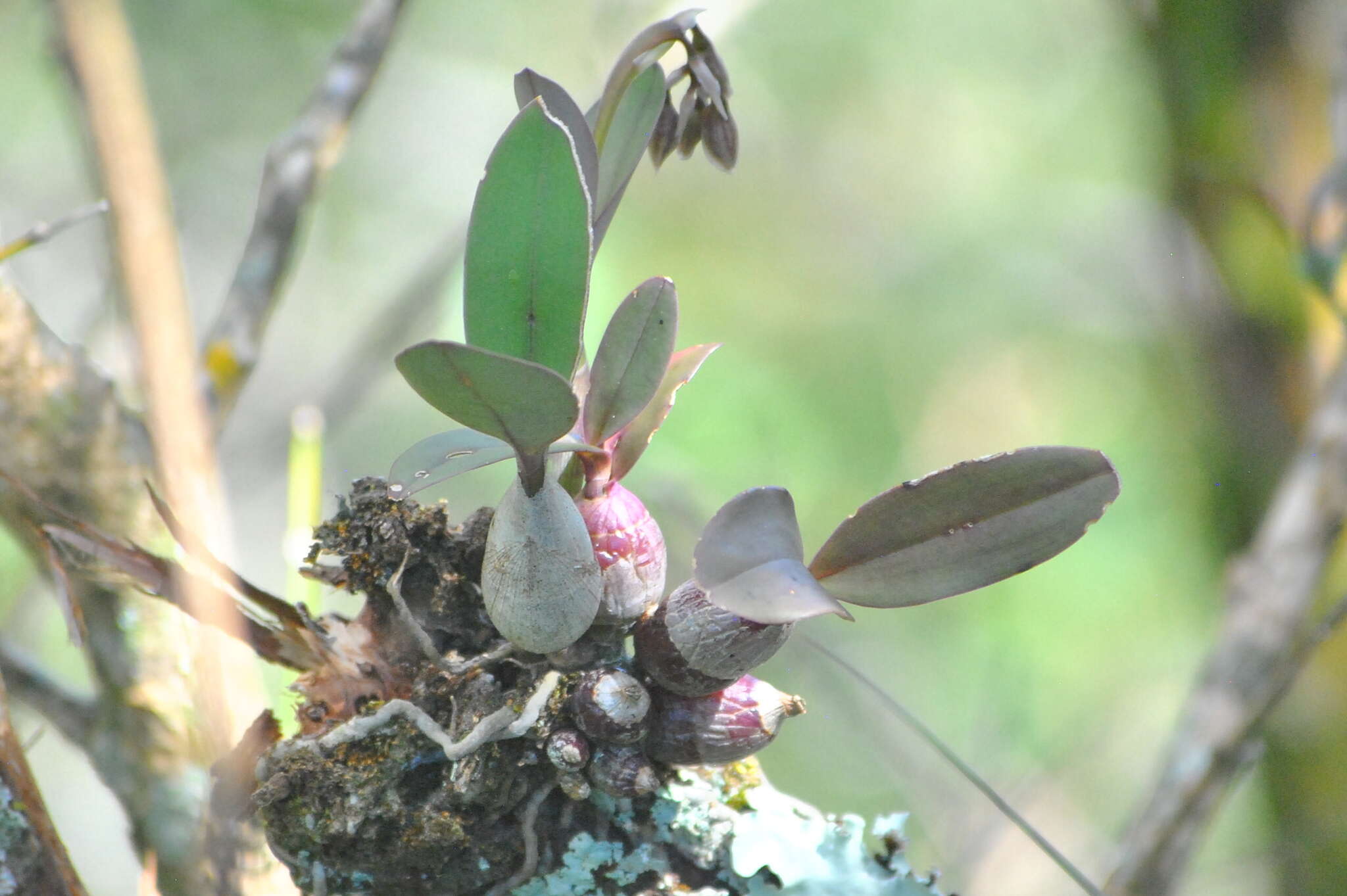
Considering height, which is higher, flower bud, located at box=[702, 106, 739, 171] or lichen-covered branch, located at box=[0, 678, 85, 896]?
flower bud, located at box=[702, 106, 739, 171]

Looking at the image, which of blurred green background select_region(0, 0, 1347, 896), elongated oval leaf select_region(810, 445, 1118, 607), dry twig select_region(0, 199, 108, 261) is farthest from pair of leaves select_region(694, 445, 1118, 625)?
blurred green background select_region(0, 0, 1347, 896)

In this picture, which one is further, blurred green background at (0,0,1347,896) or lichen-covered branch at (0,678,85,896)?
blurred green background at (0,0,1347,896)

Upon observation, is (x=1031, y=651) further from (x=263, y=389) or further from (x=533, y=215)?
(x=533, y=215)

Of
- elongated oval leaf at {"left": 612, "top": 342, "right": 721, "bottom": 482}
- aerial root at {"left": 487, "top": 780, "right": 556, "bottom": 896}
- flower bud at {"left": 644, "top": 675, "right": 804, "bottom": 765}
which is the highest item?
elongated oval leaf at {"left": 612, "top": 342, "right": 721, "bottom": 482}

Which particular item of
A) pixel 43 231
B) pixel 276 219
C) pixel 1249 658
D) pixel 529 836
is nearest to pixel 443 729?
pixel 529 836

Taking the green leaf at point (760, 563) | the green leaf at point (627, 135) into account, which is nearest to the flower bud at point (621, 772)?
the green leaf at point (760, 563)

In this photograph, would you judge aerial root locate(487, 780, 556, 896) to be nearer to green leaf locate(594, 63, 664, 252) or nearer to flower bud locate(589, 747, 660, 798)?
flower bud locate(589, 747, 660, 798)

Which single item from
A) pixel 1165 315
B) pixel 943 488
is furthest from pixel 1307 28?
pixel 943 488
